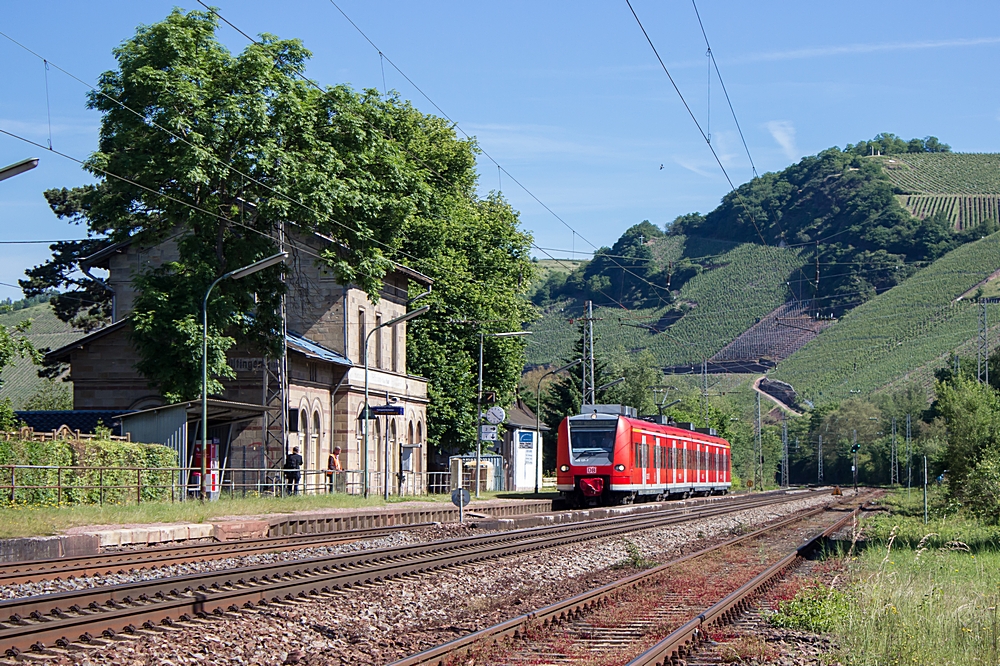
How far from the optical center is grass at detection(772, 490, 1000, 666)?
8.96 m

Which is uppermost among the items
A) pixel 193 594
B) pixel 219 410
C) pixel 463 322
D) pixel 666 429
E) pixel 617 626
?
pixel 463 322

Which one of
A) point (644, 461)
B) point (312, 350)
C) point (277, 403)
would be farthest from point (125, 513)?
point (644, 461)

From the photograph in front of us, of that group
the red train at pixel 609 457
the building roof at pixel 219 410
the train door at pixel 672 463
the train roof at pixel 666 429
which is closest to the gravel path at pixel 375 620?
the building roof at pixel 219 410

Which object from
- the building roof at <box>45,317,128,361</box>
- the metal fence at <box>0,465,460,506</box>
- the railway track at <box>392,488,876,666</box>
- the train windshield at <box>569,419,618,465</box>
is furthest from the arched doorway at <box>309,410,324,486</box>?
the railway track at <box>392,488,876,666</box>

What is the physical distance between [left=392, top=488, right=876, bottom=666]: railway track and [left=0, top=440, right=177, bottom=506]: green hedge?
46.1 ft

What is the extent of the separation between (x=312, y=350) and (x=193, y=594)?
102ft

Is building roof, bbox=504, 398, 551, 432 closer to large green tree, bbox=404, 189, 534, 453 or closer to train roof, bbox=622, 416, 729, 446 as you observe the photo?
large green tree, bbox=404, 189, 534, 453

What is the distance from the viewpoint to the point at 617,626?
11273mm

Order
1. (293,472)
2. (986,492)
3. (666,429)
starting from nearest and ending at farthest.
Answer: (986,492), (293,472), (666,429)

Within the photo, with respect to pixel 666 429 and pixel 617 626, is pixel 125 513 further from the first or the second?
pixel 666 429

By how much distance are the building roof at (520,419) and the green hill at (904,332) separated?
77.9 metres

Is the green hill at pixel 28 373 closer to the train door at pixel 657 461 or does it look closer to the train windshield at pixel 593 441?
the train door at pixel 657 461

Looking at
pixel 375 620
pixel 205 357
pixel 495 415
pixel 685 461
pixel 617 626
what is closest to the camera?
pixel 617 626

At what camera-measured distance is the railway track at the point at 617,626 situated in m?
9.36
